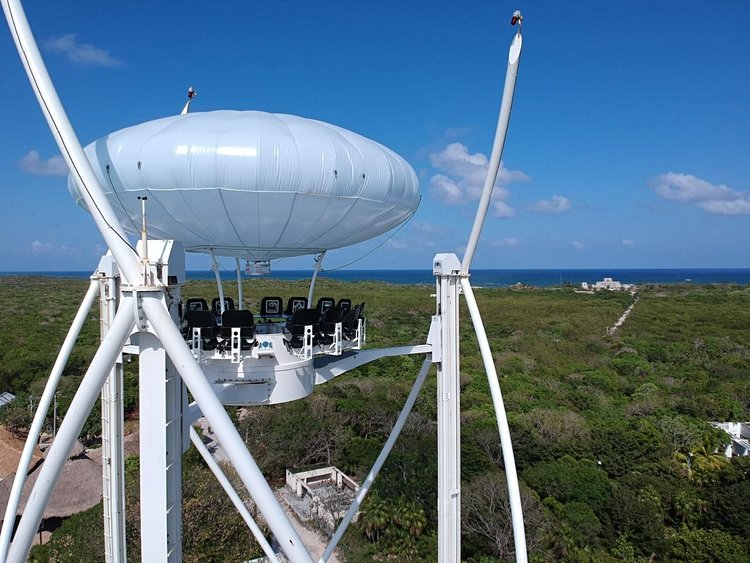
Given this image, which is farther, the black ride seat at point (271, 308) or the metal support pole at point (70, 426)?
the black ride seat at point (271, 308)

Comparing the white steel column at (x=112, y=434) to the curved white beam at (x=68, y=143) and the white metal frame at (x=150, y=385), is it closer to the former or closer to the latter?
the white metal frame at (x=150, y=385)

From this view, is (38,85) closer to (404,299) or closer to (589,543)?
(589,543)

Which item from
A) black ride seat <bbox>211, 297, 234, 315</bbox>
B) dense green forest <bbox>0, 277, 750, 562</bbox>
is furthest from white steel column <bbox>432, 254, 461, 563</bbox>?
dense green forest <bbox>0, 277, 750, 562</bbox>

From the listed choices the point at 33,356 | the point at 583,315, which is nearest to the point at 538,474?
the point at 33,356

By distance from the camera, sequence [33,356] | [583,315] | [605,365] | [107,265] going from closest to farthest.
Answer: [107,265]
[33,356]
[605,365]
[583,315]

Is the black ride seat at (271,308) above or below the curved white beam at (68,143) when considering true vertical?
below

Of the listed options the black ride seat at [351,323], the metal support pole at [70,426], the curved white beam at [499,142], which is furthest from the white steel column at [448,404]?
the metal support pole at [70,426]
